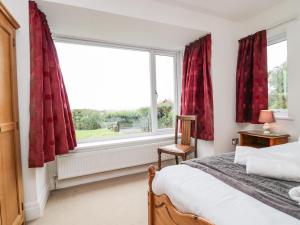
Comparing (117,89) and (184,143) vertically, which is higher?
(117,89)

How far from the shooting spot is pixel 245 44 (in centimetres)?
290

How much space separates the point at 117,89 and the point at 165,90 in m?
0.93

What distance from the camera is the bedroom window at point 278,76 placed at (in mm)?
2602

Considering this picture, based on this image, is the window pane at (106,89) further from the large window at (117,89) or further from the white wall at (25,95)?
the white wall at (25,95)

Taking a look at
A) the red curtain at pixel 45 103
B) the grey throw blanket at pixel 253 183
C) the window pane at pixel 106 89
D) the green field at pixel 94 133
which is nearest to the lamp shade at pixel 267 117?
the grey throw blanket at pixel 253 183

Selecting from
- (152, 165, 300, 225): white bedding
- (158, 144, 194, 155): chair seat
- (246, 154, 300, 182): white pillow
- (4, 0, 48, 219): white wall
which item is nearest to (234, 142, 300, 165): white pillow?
(246, 154, 300, 182): white pillow

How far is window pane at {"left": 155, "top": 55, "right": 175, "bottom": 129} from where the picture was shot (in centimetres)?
345

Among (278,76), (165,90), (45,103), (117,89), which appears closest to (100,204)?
(45,103)

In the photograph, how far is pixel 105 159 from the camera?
2662 millimetres

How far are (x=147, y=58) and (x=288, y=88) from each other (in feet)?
7.31

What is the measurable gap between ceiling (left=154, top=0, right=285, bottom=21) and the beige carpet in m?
2.53

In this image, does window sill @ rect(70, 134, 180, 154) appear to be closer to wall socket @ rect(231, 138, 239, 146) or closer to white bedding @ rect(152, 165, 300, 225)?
wall socket @ rect(231, 138, 239, 146)

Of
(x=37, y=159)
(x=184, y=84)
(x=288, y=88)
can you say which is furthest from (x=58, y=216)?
(x=288, y=88)

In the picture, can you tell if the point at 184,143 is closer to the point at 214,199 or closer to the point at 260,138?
the point at 260,138
